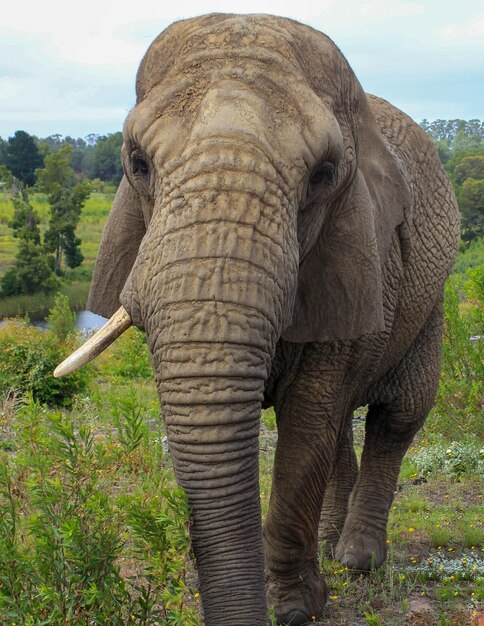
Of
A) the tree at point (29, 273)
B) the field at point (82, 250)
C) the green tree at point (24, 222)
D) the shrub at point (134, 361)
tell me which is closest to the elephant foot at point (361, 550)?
the shrub at point (134, 361)

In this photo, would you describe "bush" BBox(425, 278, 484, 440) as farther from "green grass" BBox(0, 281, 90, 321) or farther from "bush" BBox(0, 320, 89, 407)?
"green grass" BBox(0, 281, 90, 321)

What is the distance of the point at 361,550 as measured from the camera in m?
5.52

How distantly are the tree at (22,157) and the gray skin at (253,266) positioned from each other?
66.3 metres

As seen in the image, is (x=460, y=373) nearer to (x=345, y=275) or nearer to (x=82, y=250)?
(x=345, y=275)

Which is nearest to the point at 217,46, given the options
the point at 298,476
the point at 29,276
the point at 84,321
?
the point at 298,476

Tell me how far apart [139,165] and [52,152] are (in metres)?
81.8

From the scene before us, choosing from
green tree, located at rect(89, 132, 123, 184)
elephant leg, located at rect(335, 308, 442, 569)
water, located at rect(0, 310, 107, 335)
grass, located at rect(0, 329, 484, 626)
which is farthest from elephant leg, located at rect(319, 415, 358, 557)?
green tree, located at rect(89, 132, 123, 184)

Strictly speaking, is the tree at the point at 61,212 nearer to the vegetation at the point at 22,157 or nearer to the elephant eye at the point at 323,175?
the vegetation at the point at 22,157

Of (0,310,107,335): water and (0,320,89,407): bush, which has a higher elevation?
(0,310,107,335): water

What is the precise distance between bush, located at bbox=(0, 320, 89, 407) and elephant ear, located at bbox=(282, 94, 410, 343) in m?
7.96

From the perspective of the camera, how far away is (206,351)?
9.37ft

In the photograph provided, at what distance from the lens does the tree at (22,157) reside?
6812 centimetres

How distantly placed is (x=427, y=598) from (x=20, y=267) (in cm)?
3717

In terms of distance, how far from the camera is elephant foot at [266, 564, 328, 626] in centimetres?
465
